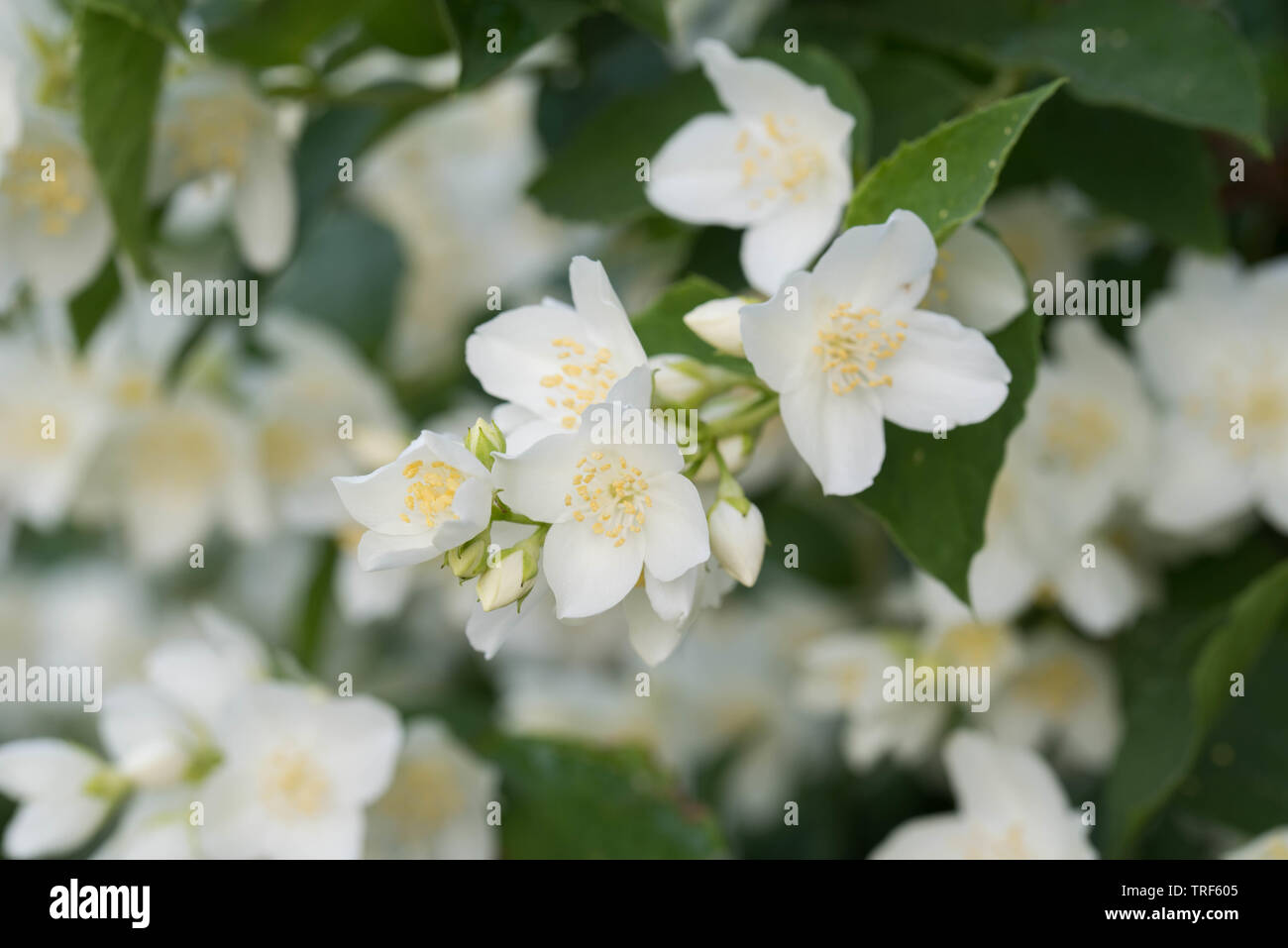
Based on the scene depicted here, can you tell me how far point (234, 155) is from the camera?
2.94ft

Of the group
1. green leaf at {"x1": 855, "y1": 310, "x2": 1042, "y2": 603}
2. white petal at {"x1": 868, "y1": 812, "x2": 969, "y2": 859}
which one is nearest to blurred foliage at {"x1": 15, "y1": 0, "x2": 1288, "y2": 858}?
green leaf at {"x1": 855, "y1": 310, "x2": 1042, "y2": 603}

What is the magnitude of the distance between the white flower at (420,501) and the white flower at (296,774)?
340 millimetres

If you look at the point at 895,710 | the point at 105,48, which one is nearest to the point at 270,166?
the point at 105,48

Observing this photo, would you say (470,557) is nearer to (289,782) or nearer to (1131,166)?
(289,782)

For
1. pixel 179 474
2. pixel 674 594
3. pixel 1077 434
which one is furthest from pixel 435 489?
pixel 179 474

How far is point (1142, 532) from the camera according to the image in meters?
1.04

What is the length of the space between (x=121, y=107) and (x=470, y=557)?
444 mm

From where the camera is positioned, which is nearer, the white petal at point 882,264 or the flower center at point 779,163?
the white petal at point 882,264

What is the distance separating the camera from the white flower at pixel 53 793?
809 mm

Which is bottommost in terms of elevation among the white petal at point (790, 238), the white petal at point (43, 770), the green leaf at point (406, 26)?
the white petal at point (43, 770)

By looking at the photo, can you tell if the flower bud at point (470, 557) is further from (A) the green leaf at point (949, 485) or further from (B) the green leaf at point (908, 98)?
(B) the green leaf at point (908, 98)

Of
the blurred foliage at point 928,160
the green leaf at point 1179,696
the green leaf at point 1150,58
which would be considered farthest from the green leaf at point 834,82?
the green leaf at point 1179,696

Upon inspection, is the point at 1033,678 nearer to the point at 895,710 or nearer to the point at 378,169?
the point at 895,710
